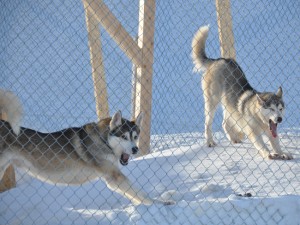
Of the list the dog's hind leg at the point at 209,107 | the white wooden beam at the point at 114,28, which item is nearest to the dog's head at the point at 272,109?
the dog's hind leg at the point at 209,107

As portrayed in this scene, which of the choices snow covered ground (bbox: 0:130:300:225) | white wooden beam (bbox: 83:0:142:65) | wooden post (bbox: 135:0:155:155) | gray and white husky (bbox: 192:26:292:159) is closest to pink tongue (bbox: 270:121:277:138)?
gray and white husky (bbox: 192:26:292:159)

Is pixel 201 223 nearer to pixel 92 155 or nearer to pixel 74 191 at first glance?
pixel 92 155

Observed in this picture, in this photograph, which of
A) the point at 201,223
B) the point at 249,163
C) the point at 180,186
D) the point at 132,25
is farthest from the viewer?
the point at 132,25

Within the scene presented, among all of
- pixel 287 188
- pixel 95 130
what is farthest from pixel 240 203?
pixel 95 130

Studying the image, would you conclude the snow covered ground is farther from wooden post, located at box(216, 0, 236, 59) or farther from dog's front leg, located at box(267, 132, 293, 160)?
wooden post, located at box(216, 0, 236, 59)

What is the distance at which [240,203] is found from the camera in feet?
10.6

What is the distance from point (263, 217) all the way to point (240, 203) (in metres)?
0.17

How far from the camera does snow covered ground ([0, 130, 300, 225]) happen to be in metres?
3.21

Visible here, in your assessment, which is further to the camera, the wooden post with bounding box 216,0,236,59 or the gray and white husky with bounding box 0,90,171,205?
the wooden post with bounding box 216,0,236,59

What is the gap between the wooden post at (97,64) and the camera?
15.4ft

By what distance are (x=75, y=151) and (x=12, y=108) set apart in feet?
1.98

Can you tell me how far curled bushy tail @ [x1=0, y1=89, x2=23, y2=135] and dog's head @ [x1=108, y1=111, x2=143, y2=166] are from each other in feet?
2.41

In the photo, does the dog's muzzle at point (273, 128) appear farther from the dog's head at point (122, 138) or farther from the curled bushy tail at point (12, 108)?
the curled bushy tail at point (12, 108)

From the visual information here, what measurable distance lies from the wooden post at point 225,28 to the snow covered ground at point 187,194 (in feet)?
3.60
